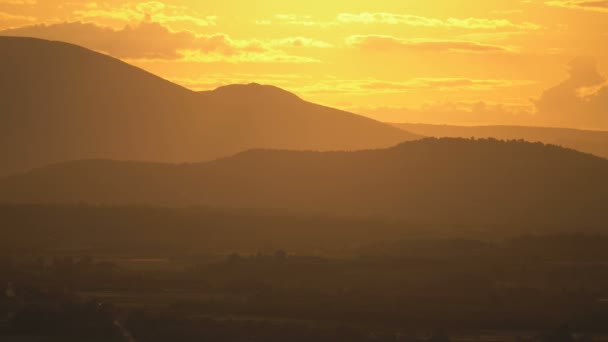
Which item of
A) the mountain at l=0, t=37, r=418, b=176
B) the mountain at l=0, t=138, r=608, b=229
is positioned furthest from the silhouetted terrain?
the mountain at l=0, t=37, r=418, b=176

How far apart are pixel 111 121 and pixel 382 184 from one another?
68.3m

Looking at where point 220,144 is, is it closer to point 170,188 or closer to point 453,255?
point 170,188

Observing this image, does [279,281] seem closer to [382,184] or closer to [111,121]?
[382,184]

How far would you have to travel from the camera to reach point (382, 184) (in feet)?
404

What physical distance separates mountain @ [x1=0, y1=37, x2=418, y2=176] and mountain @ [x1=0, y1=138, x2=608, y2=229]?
44.4m

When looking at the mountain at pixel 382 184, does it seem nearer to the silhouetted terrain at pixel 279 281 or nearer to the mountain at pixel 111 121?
the silhouetted terrain at pixel 279 281

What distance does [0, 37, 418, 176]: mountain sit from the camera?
175375mm

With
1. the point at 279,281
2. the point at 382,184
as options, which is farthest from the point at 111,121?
the point at 279,281

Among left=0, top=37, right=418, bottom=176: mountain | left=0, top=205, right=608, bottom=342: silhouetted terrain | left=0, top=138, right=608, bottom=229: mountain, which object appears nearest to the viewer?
left=0, top=205, right=608, bottom=342: silhouetted terrain

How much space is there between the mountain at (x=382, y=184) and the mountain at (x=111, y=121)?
4443 cm

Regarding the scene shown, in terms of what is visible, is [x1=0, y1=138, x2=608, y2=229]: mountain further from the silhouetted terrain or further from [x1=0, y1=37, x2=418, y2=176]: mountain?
[x1=0, y1=37, x2=418, y2=176]: mountain

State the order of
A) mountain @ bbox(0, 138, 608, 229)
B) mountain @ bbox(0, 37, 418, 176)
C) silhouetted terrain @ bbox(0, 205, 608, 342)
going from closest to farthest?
silhouetted terrain @ bbox(0, 205, 608, 342) → mountain @ bbox(0, 138, 608, 229) → mountain @ bbox(0, 37, 418, 176)

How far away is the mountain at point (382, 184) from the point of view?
11556 cm

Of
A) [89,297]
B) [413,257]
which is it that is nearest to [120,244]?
[413,257]
